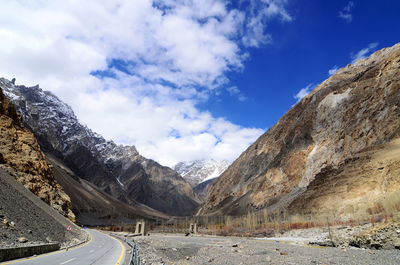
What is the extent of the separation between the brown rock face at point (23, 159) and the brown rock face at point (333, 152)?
45133mm

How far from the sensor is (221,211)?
9188cm

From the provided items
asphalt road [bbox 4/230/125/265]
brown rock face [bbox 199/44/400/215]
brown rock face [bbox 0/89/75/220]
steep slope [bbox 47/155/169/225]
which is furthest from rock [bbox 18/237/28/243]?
steep slope [bbox 47/155/169/225]

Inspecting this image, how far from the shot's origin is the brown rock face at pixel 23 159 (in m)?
42.0

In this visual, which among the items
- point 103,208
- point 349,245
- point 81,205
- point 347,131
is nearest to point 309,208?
point 347,131

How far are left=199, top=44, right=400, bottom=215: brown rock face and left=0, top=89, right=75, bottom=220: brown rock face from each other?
148 ft

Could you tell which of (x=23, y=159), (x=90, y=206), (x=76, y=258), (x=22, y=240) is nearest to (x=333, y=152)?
(x=76, y=258)

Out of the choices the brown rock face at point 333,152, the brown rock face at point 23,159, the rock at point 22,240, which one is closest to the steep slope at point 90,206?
the brown rock face at point 23,159

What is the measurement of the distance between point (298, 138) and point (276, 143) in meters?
13.3

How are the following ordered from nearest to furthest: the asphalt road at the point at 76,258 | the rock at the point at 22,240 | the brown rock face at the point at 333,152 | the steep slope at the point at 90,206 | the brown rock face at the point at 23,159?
the asphalt road at the point at 76,258 < the rock at the point at 22,240 < the brown rock face at the point at 333,152 < the brown rock face at the point at 23,159 < the steep slope at the point at 90,206

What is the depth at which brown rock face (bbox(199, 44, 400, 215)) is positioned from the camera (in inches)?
1634

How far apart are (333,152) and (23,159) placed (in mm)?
61338

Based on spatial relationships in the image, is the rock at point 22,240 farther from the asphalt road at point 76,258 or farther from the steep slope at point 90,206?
the steep slope at point 90,206

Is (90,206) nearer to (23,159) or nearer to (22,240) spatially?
(23,159)

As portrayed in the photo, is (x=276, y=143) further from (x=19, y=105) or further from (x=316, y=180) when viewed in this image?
(x=19, y=105)
